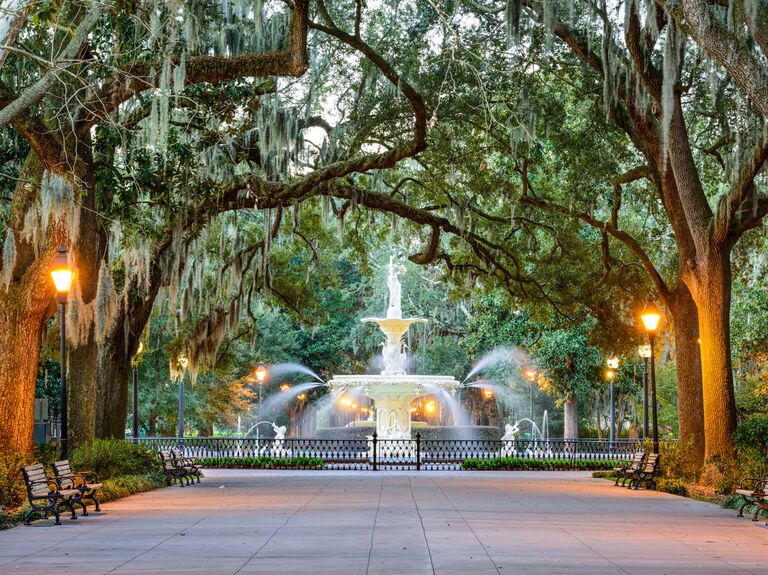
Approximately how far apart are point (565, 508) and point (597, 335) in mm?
13398

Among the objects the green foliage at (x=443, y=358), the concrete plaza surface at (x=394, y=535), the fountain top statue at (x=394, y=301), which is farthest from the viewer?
the green foliage at (x=443, y=358)

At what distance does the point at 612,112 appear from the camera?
22750mm

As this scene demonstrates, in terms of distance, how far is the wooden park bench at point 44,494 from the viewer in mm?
13922

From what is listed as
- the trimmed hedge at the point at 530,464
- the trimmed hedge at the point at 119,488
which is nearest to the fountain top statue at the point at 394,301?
the trimmed hedge at the point at 530,464

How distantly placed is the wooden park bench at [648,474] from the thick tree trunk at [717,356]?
79.4 inches

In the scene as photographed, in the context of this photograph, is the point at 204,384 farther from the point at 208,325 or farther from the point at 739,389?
the point at 739,389

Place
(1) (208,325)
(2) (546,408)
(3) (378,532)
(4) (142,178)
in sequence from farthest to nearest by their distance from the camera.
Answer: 1. (2) (546,408)
2. (1) (208,325)
3. (4) (142,178)
4. (3) (378,532)

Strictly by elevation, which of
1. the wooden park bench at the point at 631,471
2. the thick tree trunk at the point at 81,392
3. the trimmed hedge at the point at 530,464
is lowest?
the trimmed hedge at the point at 530,464

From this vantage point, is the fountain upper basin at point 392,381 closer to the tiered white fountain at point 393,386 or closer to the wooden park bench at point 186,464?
the tiered white fountain at point 393,386

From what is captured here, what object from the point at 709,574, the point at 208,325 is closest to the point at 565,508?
the point at 709,574

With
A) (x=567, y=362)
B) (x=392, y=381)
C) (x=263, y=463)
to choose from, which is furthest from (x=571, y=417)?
(x=263, y=463)

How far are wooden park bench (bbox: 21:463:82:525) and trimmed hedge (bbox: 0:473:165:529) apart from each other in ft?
0.65

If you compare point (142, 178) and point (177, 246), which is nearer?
point (142, 178)

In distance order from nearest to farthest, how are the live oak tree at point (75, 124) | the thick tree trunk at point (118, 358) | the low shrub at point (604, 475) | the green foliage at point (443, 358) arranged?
the live oak tree at point (75, 124) → the thick tree trunk at point (118, 358) → the low shrub at point (604, 475) → the green foliage at point (443, 358)
